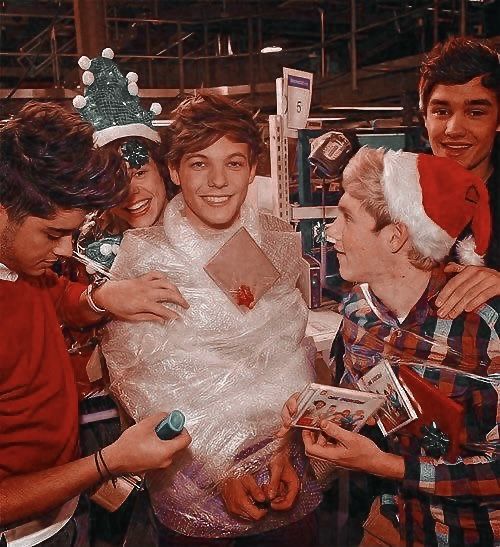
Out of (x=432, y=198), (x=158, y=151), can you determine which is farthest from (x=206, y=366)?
(x=432, y=198)

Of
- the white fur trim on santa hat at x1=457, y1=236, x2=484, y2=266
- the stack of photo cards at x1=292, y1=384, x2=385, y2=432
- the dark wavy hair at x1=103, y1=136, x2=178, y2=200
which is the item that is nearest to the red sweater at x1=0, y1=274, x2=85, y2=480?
the dark wavy hair at x1=103, y1=136, x2=178, y2=200

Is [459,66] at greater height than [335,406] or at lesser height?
greater

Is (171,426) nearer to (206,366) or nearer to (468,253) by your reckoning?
(206,366)

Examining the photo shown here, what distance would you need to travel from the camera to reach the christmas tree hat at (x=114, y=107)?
38.5 inches

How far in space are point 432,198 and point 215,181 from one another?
0.40 m

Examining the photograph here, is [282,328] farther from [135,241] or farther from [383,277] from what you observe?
[135,241]

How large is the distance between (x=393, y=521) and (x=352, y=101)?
35.2 inches

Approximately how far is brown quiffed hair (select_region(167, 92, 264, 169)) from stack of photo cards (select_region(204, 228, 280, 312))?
182 mm

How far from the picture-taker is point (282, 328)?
44.4 inches

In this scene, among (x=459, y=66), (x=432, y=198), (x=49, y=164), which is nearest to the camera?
(x=49, y=164)

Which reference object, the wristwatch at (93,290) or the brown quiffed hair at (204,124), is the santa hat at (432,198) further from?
the wristwatch at (93,290)

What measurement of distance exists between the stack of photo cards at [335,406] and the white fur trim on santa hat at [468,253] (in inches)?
12.6

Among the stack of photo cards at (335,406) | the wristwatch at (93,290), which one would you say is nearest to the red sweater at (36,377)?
the wristwatch at (93,290)

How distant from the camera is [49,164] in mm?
929
